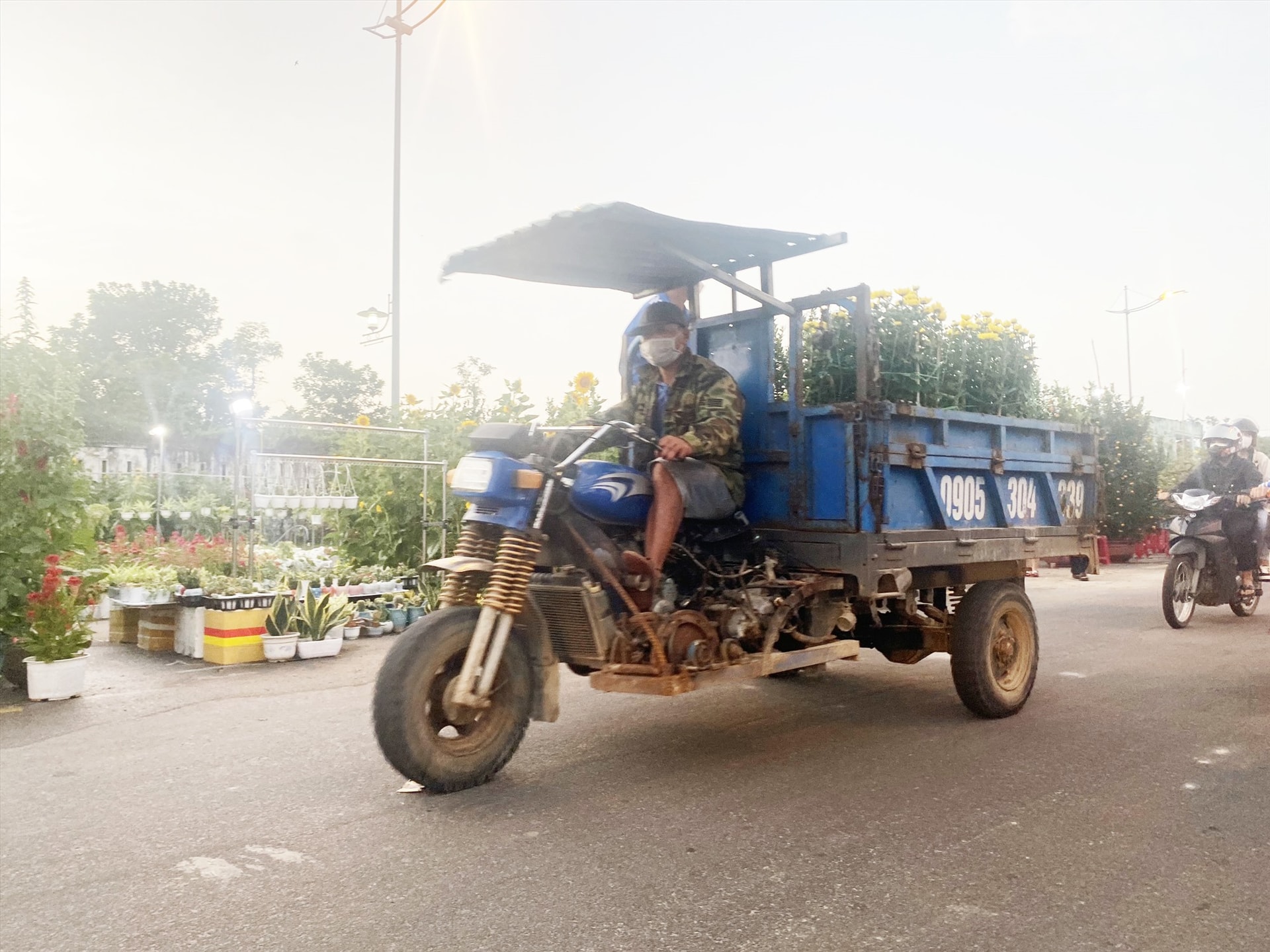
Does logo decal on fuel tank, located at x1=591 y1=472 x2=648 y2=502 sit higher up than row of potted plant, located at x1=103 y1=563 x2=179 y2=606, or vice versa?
logo decal on fuel tank, located at x1=591 y1=472 x2=648 y2=502

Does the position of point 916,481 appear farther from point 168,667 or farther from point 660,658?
point 168,667

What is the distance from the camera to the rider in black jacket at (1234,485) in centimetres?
1026

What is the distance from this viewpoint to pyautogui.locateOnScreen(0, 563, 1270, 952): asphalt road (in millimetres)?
2984

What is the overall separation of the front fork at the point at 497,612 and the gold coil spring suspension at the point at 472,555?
0.16m

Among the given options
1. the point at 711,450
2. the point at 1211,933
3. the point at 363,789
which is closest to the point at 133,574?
the point at 363,789

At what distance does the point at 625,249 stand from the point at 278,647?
490 centimetres

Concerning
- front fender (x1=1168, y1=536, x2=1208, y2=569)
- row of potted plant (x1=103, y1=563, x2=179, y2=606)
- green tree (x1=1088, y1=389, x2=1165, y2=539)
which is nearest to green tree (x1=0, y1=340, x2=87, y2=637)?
row of potted plant (x1=103, y1=563, x2=179, y2=606)

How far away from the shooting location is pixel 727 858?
3.53 meters

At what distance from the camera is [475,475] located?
14.2 ft

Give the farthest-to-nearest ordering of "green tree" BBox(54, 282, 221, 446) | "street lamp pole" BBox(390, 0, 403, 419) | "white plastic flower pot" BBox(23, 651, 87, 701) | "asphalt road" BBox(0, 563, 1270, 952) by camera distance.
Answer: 1. "green tree" BBox(54, 282, 221, 446)
2. "street lamp pole" BBox(390, 0, 403, 419)
3. "white plastic flower pot" BBox(23, 651, 87, 701)
4. "asphalt road" BBox(0, 563, 1270, 952)

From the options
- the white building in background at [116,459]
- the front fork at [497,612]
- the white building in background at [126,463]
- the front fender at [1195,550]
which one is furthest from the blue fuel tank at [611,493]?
the white building in background at [116,459]

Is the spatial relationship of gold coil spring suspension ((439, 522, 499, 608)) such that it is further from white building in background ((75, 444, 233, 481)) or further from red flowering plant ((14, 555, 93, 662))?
white building in background ((75, 444, 233, 481))

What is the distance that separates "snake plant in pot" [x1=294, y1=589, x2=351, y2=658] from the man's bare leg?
15.1ft

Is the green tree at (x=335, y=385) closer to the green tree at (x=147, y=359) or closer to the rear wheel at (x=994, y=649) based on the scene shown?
the green tree at (x=147, y=359)
